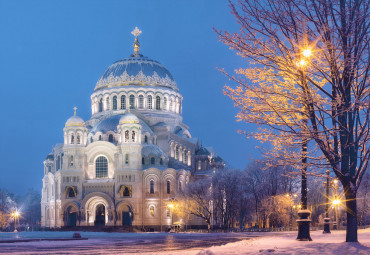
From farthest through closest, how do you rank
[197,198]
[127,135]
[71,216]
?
[127,135]
[71,216]
[197,198]

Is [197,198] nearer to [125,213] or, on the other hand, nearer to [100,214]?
[125,213]

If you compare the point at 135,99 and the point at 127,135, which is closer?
the point at 127,135

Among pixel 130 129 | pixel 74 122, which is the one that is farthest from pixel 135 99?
pixel 74 122

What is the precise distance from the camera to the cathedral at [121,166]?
68.0 m

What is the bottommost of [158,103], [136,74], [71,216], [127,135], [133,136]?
[71,216]

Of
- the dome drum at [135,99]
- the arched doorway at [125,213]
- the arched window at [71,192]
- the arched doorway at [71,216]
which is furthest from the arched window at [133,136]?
the arched doorway at [71,216]

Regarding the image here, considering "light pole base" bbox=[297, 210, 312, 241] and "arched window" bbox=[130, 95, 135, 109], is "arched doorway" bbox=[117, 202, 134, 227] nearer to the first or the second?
"arched window" bbox=[130, 95, 135, 109]

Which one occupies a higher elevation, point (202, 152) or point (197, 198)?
point (202, 152)

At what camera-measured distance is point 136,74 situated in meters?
80.3

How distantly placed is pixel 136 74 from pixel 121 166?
56.7 feet

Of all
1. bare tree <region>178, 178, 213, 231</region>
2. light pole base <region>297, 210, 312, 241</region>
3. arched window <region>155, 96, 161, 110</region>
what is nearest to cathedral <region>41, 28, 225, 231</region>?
A: arched window <region>155, 96, 161, 110</region>

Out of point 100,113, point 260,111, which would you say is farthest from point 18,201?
point 260,111

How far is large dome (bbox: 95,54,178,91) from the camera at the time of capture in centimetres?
7994

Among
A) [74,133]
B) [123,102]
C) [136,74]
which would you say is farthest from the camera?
[136,74]
